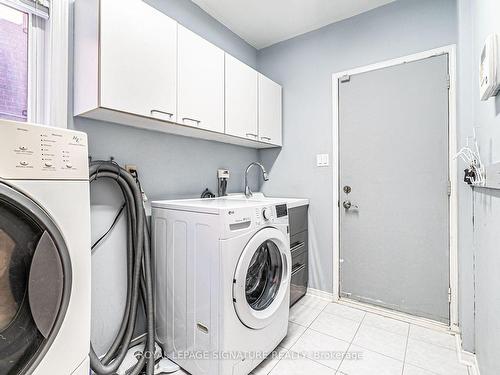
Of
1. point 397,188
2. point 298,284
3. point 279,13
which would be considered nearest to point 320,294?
point 298,284

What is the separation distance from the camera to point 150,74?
54.3 inches

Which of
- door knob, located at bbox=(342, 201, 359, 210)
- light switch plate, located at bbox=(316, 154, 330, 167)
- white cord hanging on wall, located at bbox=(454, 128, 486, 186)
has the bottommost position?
door knob, located at bbox=(342, 201, 359, 210)

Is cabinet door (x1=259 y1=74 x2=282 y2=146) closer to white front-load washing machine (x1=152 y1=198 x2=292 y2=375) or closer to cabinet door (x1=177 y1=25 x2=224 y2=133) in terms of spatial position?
cabinet door (x1=177 y1=25 x2=224 y2=133)

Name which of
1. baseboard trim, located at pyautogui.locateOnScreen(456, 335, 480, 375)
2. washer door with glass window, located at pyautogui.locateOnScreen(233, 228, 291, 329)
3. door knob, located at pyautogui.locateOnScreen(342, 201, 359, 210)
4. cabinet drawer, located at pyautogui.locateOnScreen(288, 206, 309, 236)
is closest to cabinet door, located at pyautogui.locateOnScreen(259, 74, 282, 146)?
cabinet drawer, located at pyautogui.locateOnScreen(288, 206, 309, 236)

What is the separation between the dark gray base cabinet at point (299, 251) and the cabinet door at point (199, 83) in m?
1.03

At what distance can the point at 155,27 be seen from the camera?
1394 millimetres

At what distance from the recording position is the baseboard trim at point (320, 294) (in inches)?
91.5

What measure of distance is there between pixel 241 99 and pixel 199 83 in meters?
0.46

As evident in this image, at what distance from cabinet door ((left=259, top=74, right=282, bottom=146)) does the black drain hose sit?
4.08ft

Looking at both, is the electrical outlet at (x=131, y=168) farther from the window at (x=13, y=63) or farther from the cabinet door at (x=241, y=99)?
the cabinet door at (x=241, y=99)

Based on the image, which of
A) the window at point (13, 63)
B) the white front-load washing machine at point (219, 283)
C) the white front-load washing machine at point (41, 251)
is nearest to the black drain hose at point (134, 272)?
the white front-load washing machine at point (219, 283)

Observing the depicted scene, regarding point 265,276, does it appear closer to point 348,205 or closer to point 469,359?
point 348,205

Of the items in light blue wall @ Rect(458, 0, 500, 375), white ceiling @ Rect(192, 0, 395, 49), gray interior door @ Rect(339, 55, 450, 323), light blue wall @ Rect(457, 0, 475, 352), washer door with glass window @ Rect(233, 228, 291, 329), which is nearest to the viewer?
light blue wall @ Rect(458, 0, 500, 375)

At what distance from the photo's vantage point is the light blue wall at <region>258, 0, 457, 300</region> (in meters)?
1.94
